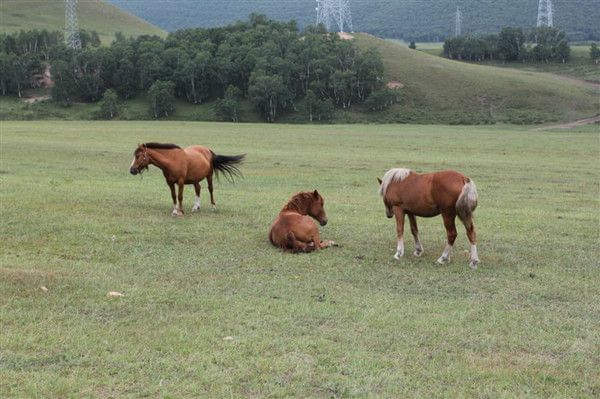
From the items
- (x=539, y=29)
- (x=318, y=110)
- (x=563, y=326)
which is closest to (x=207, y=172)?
(x=563, y=326)

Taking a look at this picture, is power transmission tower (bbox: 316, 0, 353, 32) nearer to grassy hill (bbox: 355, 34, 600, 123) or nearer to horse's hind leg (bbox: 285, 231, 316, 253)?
grassy hill (bbox: 355, 34, 600, 123)

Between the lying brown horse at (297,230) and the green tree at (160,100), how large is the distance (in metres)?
79.2

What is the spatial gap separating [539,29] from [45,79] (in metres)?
96.6

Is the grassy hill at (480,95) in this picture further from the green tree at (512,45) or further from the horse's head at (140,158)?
the horse's head at (140,158)

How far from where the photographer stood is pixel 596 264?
1196 centimetres

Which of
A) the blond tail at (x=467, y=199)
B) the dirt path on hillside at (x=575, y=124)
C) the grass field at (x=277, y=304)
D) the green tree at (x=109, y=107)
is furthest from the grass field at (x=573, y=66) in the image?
the blond tail at (x=467, y=199)

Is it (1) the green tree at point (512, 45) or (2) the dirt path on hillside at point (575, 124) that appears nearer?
(2) the dirt path on hillside at point (575, 124)

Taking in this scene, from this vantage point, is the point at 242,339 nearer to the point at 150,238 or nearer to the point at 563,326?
the point at 563,326

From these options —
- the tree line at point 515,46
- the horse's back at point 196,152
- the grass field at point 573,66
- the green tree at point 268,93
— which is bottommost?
the horse's back at point 196,152

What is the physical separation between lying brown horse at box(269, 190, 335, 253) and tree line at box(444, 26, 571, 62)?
12489 cm

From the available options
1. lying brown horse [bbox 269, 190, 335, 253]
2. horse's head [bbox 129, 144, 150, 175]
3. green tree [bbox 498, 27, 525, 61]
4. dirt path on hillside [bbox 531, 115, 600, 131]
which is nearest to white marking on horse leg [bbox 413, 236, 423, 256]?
lying brown horse [bbox 269, 190, 335, 253]

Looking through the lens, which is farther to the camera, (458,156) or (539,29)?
(539,29)

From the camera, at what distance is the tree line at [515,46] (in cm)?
12631

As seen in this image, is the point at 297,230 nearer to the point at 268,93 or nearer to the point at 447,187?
the point at 447,187
